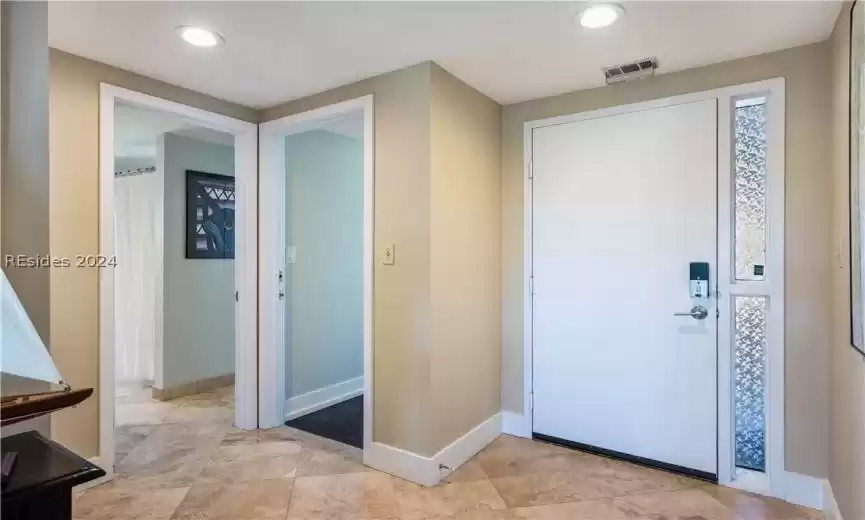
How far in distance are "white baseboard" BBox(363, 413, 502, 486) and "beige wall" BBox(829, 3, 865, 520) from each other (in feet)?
5.42

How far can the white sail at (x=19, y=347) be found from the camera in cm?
92

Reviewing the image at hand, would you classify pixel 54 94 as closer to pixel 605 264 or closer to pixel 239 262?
pixel 239 262

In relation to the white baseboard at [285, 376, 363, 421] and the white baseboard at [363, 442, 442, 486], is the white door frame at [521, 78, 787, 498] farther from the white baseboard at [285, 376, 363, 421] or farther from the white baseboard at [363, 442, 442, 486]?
the white baseboard at [285, 376, 363, 421]

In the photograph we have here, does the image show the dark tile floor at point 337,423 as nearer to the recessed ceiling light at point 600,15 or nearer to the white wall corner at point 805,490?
the white wall corner at point 805,490

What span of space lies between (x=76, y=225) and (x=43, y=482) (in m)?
1.81

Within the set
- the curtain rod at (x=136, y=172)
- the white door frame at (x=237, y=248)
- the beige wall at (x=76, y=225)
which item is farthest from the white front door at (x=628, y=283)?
the curtain rod at (x=136, y=172)

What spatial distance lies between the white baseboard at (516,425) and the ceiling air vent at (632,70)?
2.05 m

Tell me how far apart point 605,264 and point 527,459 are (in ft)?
3.88

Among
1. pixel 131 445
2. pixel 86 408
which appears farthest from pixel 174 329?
pixel 86 408

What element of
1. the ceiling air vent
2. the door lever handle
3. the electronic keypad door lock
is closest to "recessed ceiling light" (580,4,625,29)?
the ceiling air vent

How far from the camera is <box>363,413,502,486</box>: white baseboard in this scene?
8.25 ft

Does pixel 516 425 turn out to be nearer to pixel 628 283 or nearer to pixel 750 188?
pixel 628 283

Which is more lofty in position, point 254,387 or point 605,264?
point 605,264

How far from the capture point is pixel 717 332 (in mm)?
2504
